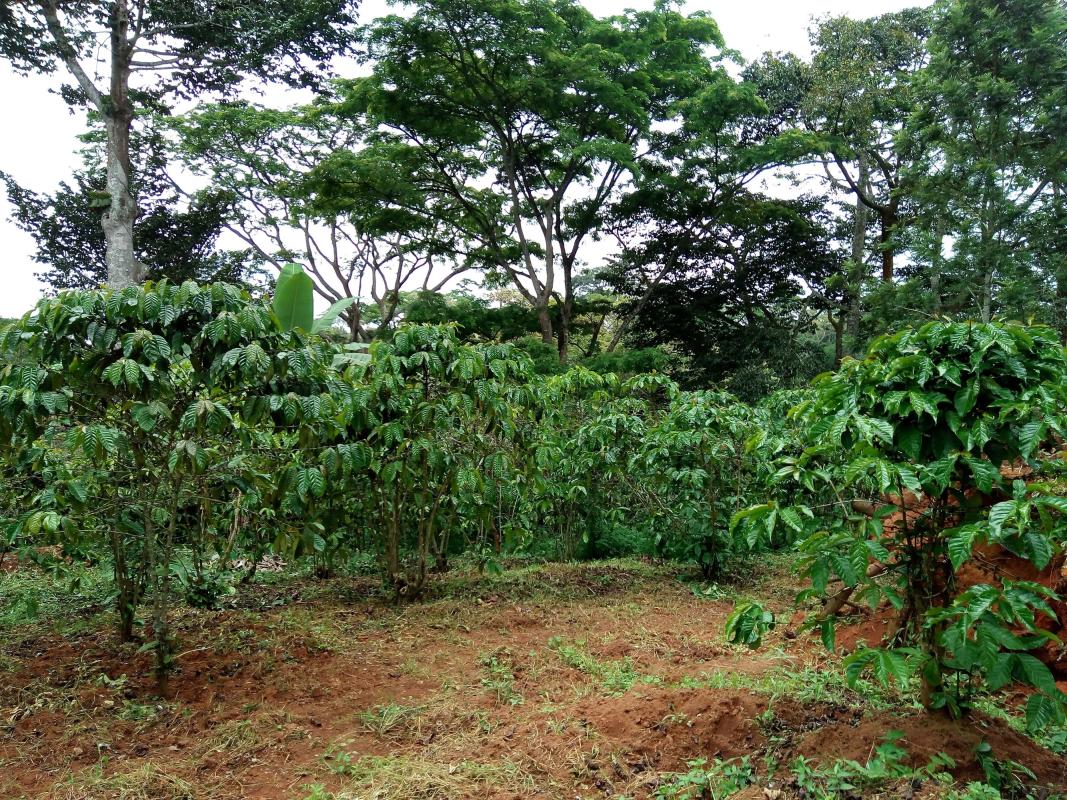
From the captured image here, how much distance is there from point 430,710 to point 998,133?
11.8m

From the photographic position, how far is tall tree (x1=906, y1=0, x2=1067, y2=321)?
991 cm

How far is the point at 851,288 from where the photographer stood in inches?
523

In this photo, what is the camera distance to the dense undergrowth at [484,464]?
6.76 feet

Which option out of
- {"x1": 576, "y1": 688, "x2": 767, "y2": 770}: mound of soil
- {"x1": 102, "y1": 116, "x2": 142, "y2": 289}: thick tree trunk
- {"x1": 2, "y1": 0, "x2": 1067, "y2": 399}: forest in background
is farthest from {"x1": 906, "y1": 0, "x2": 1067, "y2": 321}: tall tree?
{"x1": 102, "y1": 116, "x2": 142, "y2": 289}: thick tree trunk

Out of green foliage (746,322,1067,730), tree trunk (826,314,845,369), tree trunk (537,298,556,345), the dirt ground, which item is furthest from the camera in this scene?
tree trunk (826,314,845,369)

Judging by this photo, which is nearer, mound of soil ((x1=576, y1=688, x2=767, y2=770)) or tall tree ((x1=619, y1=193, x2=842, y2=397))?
mound of soil ((x1=576, y1=688, x2=767, y2=770))

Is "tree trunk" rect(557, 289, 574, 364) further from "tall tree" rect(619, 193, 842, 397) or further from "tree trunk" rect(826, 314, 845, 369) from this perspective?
"tree trunk" rect(826, 314, 845, 369)

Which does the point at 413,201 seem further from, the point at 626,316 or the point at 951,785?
the point at 951,785

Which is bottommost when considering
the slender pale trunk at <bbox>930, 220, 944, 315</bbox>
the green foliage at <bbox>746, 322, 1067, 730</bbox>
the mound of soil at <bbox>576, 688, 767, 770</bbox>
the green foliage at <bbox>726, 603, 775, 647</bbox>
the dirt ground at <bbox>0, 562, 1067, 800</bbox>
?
the dirt ground at <bbox>0, 562, 1067, 800</bbox>

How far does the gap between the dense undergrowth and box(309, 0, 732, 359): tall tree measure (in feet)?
24.9

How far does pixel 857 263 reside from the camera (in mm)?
13617

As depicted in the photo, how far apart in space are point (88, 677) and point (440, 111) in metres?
11.3

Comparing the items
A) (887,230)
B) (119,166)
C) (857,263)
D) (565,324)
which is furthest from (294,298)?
(887,230)

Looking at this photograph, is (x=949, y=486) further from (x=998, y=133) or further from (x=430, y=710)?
(x=998, y=133)
